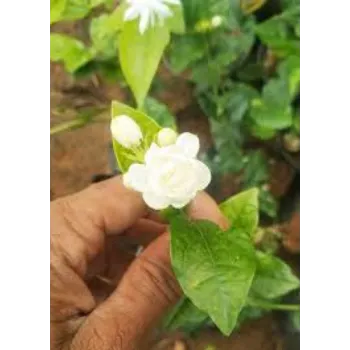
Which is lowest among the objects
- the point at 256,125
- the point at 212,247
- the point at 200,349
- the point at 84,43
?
the point at 200,349

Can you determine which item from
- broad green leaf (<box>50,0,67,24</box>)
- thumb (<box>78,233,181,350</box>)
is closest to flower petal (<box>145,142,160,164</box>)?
thumb (<box>78,233,181,350</box>)

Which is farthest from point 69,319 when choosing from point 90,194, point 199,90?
point 199,90

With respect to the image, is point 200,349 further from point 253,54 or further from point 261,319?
point 253,54

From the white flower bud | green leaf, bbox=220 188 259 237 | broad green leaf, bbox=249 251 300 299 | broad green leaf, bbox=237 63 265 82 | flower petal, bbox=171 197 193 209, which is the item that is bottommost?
broad green leaf, bbox=249 251 300 299

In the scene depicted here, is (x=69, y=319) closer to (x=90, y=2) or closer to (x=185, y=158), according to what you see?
(x=185, y=158)

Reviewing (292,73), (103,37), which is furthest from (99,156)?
Answer: (292,73)

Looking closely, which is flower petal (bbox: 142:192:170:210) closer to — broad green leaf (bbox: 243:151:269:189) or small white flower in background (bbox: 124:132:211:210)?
small white flower in background (bbox: 124:132:211:210)

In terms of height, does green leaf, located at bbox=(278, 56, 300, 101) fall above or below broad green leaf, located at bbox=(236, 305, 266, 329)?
above

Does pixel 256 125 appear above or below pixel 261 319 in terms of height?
above
